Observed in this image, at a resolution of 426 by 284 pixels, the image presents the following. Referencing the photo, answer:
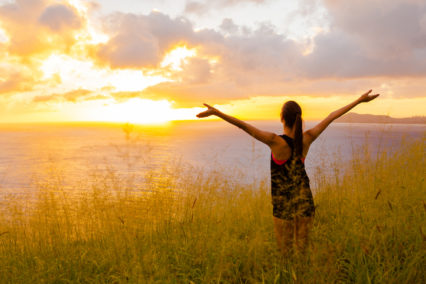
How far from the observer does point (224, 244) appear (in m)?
2.95

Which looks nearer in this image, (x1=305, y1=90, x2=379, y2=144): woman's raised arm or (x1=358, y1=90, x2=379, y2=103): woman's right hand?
(x1=305, y1=90, x2=379, y2=144): woman's raised arm

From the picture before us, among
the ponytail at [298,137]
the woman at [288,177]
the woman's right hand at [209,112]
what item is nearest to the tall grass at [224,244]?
the woman at [288,177]

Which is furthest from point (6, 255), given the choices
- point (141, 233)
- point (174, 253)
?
point (174, 253)

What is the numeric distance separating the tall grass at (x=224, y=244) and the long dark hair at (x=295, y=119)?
0.88m

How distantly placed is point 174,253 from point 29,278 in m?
1.73

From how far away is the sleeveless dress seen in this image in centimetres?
305

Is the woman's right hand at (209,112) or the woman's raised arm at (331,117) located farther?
the woman's raised arm at (331,117)

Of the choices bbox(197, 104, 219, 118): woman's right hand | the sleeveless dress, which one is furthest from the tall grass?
bbox(197, 104, 219, 118): woman's right hand

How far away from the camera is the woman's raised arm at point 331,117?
11.2ft

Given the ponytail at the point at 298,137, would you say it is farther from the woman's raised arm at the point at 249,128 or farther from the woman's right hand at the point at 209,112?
the woman's right hand at the point at 209,112

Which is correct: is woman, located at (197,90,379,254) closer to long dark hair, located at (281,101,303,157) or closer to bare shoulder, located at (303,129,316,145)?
long dark hair, located at (281,101,303,157)

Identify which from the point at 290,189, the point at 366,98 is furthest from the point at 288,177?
the point at 366,98

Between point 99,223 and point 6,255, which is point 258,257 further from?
point 6,255

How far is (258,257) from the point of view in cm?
296
